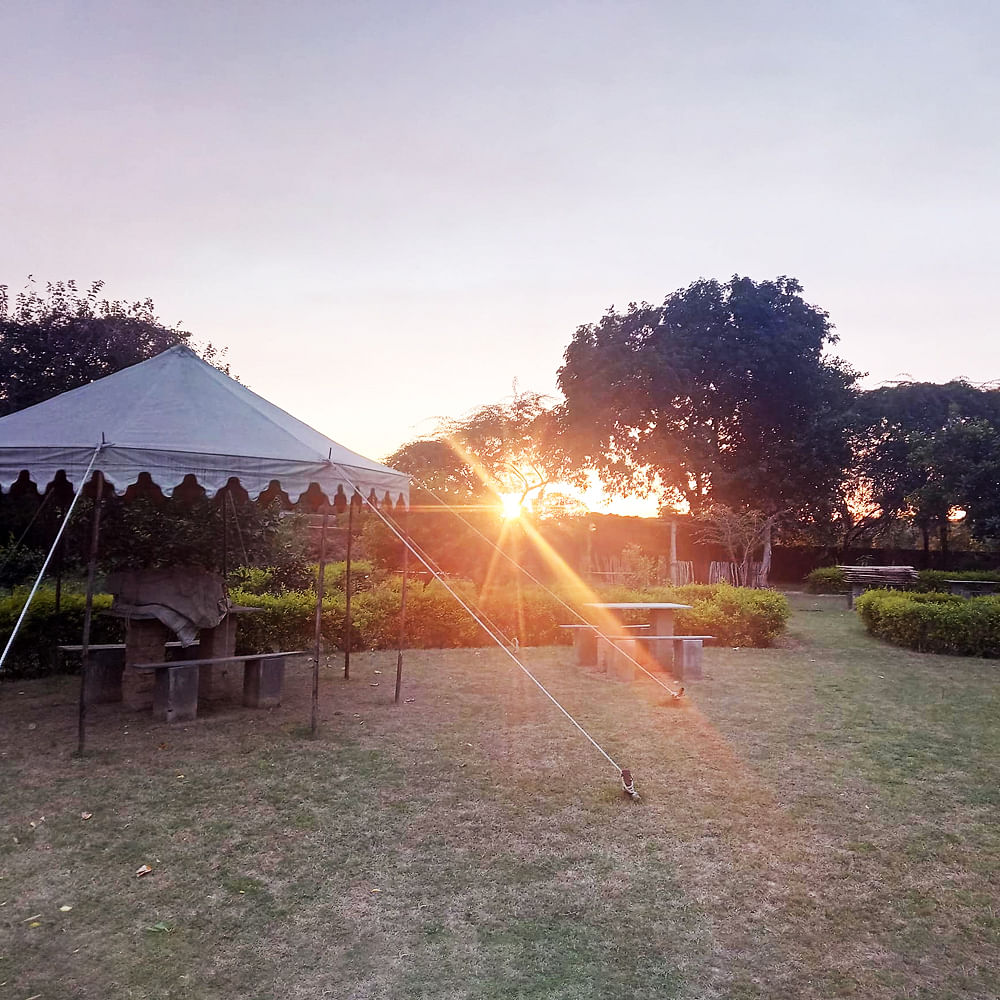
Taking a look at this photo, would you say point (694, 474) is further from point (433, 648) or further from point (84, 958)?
point (84, 958)

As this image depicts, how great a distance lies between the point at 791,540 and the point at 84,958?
32.4m

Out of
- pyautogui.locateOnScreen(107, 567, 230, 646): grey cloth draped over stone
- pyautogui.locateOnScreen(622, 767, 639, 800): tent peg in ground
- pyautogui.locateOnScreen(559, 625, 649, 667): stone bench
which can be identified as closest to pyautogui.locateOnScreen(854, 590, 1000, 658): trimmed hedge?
pyautogui.locateOnScreen(559, 625, 649, 667): stone bench

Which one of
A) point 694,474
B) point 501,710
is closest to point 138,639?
point 501,710

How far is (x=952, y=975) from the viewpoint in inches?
106

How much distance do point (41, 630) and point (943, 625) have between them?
470 inches

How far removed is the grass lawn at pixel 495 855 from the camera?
8.84ft

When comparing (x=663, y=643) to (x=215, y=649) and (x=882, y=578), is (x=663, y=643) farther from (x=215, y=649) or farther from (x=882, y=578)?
(x=882, y=578)

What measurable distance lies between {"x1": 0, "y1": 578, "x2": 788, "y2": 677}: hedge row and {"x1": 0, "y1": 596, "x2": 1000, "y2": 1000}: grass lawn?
4.21 ft

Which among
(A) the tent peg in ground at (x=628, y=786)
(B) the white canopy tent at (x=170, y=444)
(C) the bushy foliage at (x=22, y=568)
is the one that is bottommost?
(A) the tent peg in ground at (x=628, y=786)

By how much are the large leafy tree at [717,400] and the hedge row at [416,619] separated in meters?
15.7

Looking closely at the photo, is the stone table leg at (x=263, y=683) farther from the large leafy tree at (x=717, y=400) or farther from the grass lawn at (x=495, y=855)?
the large leafy tree at (x=717, y=400)

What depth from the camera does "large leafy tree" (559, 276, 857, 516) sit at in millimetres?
27594

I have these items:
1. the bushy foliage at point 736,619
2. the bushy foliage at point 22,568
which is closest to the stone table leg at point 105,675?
the bushy foliage at point 22,568

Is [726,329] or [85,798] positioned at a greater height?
[726,329]
